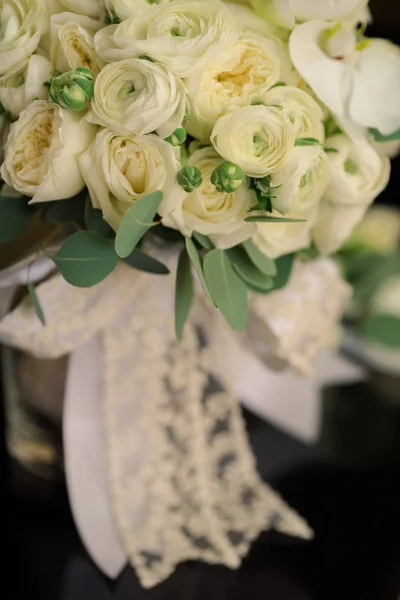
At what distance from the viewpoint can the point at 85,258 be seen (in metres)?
0.50

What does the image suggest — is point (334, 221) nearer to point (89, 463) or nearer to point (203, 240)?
point (203, 240)

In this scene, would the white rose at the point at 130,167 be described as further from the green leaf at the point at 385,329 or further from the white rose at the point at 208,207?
the green leaf at the point at 385,329

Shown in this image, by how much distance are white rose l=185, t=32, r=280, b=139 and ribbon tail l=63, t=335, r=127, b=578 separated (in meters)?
0.30

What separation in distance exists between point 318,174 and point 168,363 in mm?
309

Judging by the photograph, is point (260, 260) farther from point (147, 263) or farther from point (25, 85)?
point (25, 85)

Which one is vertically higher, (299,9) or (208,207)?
(299,9)

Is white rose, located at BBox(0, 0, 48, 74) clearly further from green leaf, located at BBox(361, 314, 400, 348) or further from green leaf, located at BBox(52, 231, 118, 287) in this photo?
green leaf, located at BBox(361, 314, 400, 348)

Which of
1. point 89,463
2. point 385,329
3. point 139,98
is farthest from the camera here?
point 385,329

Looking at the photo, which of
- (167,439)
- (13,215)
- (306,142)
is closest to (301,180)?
(306,142)

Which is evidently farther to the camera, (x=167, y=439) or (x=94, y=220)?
(x=167, y=439)

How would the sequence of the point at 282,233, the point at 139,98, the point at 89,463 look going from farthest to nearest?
the point at 89,463, the point at 282,233, the point at 139,98

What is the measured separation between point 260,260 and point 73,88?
0.66 feet

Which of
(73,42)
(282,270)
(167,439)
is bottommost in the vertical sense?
(167,439)

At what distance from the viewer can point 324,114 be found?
506mm
